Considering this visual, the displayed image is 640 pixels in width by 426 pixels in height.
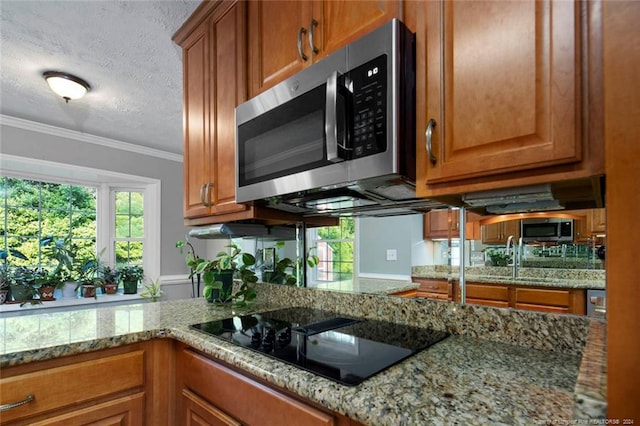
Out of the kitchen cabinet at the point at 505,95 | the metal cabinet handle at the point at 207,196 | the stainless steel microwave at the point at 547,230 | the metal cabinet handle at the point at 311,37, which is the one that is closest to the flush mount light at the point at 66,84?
the metal cabinet handle at the point at 207,196

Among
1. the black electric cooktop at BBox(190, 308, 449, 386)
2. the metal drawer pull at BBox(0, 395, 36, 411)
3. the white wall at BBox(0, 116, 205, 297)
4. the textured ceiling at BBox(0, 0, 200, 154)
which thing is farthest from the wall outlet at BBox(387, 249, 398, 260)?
the white wall at BBox(0, 116, 205, 297)

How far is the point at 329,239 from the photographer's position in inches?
66.1

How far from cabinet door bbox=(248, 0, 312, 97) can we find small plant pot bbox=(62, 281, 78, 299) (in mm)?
3253

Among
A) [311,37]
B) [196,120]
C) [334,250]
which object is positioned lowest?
[334,250]

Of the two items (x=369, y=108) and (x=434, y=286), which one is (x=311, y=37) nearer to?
(x=369, y=108)

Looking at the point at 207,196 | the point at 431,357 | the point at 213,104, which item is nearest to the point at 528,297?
the point at 431,357

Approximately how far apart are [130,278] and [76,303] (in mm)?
548

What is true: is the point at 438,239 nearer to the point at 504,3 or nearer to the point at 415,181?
the point at 415,181

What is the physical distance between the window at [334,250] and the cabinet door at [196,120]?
23.2 inches

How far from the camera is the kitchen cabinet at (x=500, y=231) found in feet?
3.65

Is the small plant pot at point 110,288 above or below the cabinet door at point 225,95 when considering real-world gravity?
below

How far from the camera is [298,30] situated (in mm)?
1218

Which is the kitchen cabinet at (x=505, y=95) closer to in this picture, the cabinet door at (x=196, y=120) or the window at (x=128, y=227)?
the cabinet door at (x=196, y=120)

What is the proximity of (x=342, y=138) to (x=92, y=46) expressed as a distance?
1863 mm
